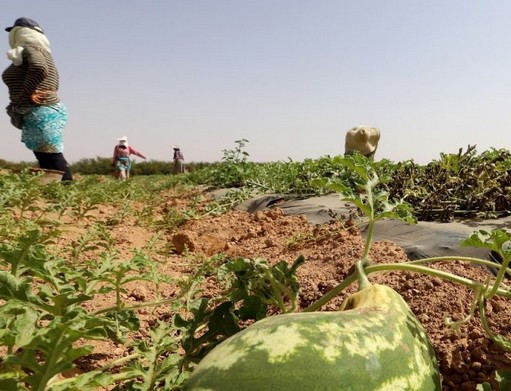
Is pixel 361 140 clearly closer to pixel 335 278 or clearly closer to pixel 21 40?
pixel 21 40

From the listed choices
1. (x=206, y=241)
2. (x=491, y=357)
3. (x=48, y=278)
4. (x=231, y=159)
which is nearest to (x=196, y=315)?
(x=48, y=278)

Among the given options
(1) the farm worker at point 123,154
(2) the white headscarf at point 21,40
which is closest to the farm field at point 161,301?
(2) the white headscarf at point 21,40

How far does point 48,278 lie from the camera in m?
1.54

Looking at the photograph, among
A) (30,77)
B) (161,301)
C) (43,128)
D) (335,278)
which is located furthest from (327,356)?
(30,77)

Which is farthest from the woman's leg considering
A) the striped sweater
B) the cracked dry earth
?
the cracked dry earth

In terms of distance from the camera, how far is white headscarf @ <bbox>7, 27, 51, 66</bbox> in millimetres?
6709

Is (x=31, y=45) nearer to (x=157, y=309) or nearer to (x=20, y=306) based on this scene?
(x=157, y=309)

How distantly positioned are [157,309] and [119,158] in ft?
42.7

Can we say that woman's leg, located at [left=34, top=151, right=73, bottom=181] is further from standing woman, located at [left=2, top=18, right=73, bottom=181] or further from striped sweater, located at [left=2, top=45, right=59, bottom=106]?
striped sweater, located at [left=2, top=45, right=59, bottom=106]

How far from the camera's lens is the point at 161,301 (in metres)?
1.88

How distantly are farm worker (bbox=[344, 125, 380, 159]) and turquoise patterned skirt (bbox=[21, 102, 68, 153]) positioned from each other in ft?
30.1

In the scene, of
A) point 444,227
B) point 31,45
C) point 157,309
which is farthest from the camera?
point 31,45

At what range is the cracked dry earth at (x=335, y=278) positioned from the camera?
1.69 metres

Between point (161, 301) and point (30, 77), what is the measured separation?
608 cm
